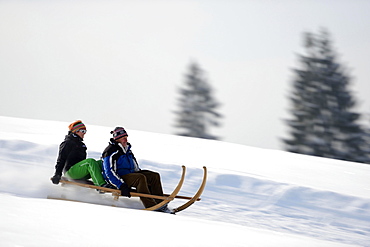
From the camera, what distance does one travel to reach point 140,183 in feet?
22.7

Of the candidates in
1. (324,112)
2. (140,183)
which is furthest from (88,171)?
(324,112)

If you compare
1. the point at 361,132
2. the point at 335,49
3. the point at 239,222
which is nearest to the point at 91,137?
the point at 239,222

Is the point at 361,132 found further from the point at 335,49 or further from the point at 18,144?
the point at 18,144

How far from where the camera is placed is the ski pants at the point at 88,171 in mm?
7062

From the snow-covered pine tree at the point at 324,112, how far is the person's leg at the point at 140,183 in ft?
67.7

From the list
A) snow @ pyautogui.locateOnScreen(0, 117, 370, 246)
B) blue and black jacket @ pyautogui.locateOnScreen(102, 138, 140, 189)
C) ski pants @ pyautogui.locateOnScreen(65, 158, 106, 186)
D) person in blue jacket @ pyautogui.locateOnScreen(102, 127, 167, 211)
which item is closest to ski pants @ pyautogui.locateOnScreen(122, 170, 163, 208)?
person in blue jacket @ pyautogui.locateOnScreen(102, 127, 167, 211)

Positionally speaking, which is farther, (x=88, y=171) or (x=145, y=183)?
(x=88, y=171)

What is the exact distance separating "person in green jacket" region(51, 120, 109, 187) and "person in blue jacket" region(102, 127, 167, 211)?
0.51 feet

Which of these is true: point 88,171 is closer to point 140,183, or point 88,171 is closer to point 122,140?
point 122,140

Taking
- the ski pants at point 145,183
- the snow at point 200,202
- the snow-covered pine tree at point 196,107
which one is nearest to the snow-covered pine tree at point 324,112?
the snow-covered pine tree at point 196,107

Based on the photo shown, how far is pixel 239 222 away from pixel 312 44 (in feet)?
74.4

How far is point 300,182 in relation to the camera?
1094 centimetres

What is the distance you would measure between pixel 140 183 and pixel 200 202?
221cm

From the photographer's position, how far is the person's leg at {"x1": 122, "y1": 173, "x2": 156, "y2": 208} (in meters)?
6.86
